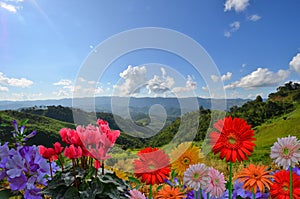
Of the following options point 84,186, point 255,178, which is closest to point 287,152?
point 255,178

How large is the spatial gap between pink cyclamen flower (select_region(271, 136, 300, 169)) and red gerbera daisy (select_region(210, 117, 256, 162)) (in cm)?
9

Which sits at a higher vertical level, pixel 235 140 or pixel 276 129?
Answer: pixel 235 140

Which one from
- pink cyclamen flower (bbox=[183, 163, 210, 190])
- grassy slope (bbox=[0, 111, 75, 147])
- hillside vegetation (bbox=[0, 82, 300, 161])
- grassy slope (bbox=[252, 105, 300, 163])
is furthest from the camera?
grassy slope (bbox=[0, 111, 75, 147])

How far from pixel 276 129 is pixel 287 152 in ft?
19.1

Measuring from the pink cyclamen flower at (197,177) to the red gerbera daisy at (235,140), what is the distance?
0.08 m

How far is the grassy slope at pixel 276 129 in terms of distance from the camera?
557 cm

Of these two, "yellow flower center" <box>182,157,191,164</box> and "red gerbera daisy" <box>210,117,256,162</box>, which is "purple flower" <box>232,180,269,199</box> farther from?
"red gerbera daisy" <box>210,117,256,162</box>

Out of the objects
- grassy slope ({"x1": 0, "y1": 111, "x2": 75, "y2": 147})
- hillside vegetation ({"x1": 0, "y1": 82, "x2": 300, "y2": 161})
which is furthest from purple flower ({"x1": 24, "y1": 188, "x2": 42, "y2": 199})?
grassy slope ({"x1": 0, "y1": 111, "x2": 75, "y2": 147})

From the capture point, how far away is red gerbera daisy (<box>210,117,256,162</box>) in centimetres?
92

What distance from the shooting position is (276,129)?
20.4 feet

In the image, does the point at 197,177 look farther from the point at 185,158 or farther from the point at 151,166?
the point at 185,158

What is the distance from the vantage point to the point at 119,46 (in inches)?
60.8

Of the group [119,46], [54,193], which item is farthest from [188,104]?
[54,193]

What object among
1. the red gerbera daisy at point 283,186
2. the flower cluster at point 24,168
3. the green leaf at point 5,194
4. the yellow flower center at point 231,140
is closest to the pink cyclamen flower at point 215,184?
the yellow flower center at point 231,140
